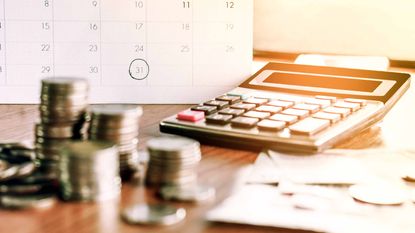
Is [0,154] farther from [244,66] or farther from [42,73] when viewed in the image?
[244,66]

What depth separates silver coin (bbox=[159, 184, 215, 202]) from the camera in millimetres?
651

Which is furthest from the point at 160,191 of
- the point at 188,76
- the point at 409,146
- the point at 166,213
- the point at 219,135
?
the point at 188,76

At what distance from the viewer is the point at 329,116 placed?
872 millimetres

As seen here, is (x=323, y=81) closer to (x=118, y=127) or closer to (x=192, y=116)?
(x=192, y=116)

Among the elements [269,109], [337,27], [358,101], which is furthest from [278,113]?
[337,27]

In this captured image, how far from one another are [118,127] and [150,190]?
2.8 inches

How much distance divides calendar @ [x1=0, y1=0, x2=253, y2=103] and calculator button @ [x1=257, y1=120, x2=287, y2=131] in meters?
0.28

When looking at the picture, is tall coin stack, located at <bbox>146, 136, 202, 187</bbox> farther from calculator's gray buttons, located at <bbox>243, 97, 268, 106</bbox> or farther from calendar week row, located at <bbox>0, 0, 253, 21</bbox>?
calendar week row, located at <bbox>0, 0, 253, 21</bbox>

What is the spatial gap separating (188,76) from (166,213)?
53 centimetres

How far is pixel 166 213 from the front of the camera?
0.61 meters

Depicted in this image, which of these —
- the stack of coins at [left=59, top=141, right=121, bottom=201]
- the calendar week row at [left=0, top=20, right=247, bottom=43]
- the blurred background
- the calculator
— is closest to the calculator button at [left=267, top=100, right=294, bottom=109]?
the calculator

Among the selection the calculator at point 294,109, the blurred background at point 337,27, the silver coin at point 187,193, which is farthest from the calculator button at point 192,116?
the blurred background at point 337,27

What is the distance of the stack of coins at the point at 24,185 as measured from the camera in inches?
24.8

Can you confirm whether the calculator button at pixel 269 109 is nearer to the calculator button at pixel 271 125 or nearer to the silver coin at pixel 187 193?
the calculator button at pixel 271 125
